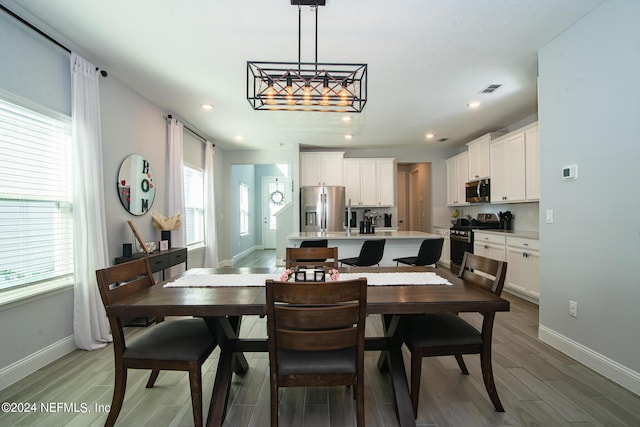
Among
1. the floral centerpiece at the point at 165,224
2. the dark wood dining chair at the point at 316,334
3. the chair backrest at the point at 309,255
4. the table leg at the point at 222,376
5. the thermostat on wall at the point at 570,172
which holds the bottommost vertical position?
the table leg at the point at 222,376

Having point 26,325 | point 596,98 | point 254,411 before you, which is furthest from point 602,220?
point 26,325

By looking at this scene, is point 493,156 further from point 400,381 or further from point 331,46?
point 400,381

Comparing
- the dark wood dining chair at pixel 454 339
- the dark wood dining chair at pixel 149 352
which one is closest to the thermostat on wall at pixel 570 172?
the dark wood dining chair at pixel 454 339

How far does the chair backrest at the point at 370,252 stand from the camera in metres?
3.45

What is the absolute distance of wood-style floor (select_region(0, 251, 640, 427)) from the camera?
1662mm

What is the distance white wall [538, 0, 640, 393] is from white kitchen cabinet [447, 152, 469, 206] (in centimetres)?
314

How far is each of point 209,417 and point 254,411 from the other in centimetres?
28

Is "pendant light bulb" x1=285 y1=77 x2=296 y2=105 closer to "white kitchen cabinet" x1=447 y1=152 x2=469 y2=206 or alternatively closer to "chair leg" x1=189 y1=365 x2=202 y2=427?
"chair leg" x1=189 y1=365 x2=202 y2=427

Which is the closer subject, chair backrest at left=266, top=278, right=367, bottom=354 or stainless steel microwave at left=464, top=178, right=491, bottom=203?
chair backrest at left=266, top=278, right=367, bottom=354

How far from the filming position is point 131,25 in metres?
2.24

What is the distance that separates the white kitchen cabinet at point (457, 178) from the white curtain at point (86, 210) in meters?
5.84

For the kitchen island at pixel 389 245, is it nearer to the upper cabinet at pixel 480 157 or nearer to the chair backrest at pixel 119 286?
the upper cabinet at pixel 480 157

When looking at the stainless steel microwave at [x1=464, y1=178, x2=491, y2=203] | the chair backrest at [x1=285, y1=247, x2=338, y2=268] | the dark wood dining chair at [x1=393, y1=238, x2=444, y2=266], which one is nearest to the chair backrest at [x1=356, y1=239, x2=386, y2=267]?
the dark wood dining chair at [x1=393, y1=238, x2=444, y2=266]

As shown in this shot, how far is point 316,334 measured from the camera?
133 centimetres
